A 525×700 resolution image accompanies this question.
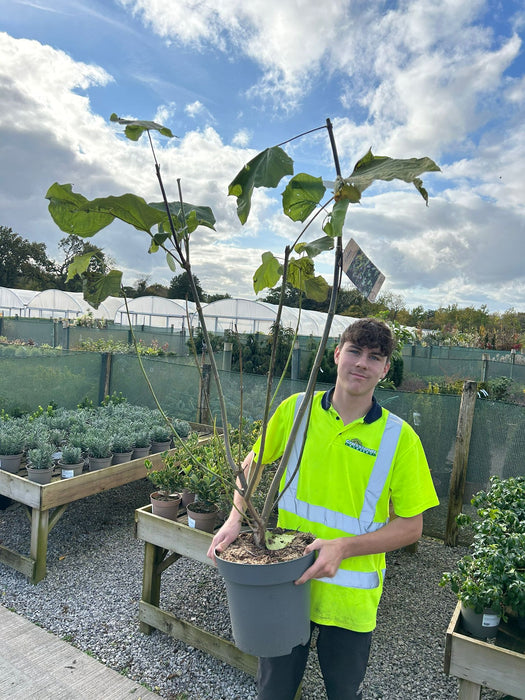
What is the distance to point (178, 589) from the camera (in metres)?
2.99

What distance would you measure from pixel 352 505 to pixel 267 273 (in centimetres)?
76

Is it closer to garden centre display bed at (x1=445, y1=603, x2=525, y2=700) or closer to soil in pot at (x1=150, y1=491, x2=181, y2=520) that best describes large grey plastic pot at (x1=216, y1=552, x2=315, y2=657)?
garden centre display bed at (x1=445, y1=603, x2=525, y2=700)

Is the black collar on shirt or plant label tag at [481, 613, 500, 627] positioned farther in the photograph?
plant label tag at [481, 613, 500, 627]

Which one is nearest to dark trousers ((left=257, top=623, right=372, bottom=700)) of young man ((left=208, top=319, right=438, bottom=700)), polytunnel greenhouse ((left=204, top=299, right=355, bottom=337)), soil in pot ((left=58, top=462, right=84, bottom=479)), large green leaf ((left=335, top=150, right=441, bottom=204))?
young man ((left=208, top=319, right=438, bottom=700))

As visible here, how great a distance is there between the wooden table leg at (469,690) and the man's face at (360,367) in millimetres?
1121

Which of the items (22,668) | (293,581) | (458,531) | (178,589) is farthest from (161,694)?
(458,531)

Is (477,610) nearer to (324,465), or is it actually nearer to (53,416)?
(324,465)

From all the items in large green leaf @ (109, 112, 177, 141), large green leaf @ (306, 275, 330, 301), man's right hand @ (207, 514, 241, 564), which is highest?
large green leaf @ (109, 112, 177, 141)

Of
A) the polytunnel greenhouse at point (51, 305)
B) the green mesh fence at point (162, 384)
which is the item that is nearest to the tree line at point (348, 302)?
the polytunnel greenhouse at point (51, 305)

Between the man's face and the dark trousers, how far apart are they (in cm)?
72

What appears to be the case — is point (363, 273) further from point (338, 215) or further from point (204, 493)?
point (204, 493)

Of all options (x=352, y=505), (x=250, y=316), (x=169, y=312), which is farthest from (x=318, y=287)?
(x=169, y=312)

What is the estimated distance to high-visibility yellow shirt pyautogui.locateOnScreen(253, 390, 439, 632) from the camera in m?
1.45

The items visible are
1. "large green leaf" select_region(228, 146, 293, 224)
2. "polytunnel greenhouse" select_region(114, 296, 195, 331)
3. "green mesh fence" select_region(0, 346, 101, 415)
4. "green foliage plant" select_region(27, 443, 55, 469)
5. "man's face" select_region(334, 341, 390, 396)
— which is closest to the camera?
"large green leaf" select_region(228, 146, 293, 224)
